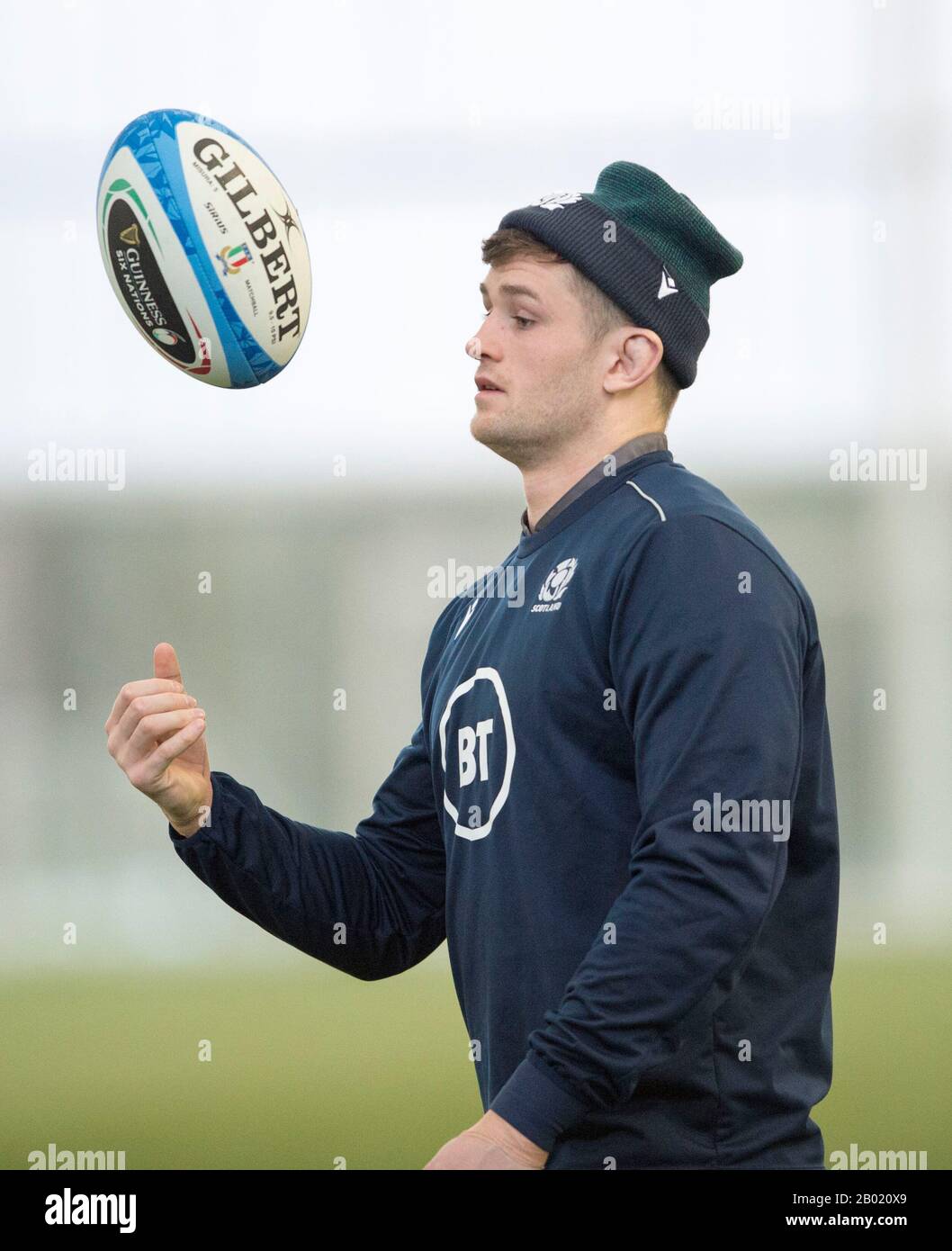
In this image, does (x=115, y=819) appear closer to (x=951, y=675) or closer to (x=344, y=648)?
(x=344, y=648)

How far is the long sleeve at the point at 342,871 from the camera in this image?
5.01 ft

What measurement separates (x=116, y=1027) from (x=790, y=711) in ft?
14.7

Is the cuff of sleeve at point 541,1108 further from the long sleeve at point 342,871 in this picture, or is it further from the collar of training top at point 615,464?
the collar of training top at point 615,464

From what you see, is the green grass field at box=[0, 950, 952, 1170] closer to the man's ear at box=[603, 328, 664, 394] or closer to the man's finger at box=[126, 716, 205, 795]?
the man's finger at box=[126, 716, 205, 795]

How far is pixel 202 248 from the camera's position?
178 cm

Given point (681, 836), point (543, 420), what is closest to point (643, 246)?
point (543, 420)

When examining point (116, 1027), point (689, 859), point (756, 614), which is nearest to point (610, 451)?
point (756, 614)

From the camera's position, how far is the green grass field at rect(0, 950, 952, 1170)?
4000mm

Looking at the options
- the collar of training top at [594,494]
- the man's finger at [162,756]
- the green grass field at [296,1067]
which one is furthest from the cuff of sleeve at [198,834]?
the green grass field at [296,1067]

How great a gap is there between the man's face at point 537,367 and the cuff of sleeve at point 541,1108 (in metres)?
0.67

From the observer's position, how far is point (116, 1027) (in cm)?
515

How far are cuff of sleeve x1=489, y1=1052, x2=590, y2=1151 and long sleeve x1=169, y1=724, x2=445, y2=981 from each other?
0.46 m
